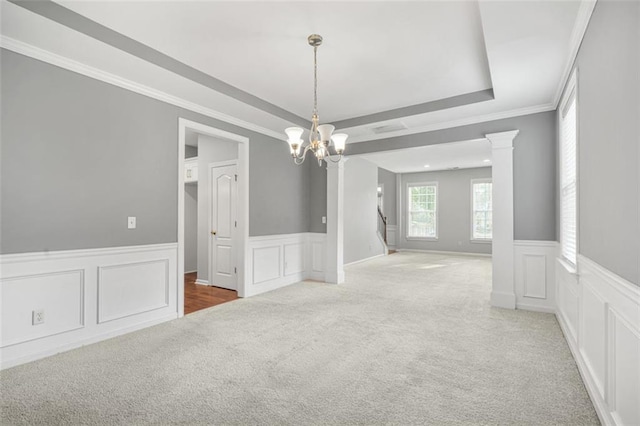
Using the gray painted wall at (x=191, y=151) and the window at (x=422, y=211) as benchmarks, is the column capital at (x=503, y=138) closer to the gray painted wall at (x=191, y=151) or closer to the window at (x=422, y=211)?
the gray painted wall at (x=191, y=151)

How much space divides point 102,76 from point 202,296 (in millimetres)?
3110

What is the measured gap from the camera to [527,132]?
4129mm

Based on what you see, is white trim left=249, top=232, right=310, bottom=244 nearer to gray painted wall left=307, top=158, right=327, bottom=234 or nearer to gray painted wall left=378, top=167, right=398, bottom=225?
gray painted wall left=307, top=158, right=327, bottom=234

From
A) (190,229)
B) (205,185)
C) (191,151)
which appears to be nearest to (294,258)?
(205,185)

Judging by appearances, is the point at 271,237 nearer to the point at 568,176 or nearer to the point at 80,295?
the point at 80,295

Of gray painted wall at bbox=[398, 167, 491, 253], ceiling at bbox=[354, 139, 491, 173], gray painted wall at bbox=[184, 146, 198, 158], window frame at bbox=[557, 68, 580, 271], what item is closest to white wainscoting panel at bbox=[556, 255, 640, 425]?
window frame at bbox=[557, 68, 580, 271]

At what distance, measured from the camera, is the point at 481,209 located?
987cm

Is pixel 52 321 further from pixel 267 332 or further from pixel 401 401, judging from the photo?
pixel 401 401

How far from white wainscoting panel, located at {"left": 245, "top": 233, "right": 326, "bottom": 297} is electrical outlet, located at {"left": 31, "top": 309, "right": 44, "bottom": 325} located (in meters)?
2.42

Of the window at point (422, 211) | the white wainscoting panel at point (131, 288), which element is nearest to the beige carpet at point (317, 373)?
the white wainscoting panel at point (131, 288)

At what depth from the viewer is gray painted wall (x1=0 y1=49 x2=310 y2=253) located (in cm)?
261

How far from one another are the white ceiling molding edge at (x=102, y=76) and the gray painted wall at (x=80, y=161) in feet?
0.18

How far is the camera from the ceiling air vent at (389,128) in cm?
479

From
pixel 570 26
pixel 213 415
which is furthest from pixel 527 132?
pixel 213 415
